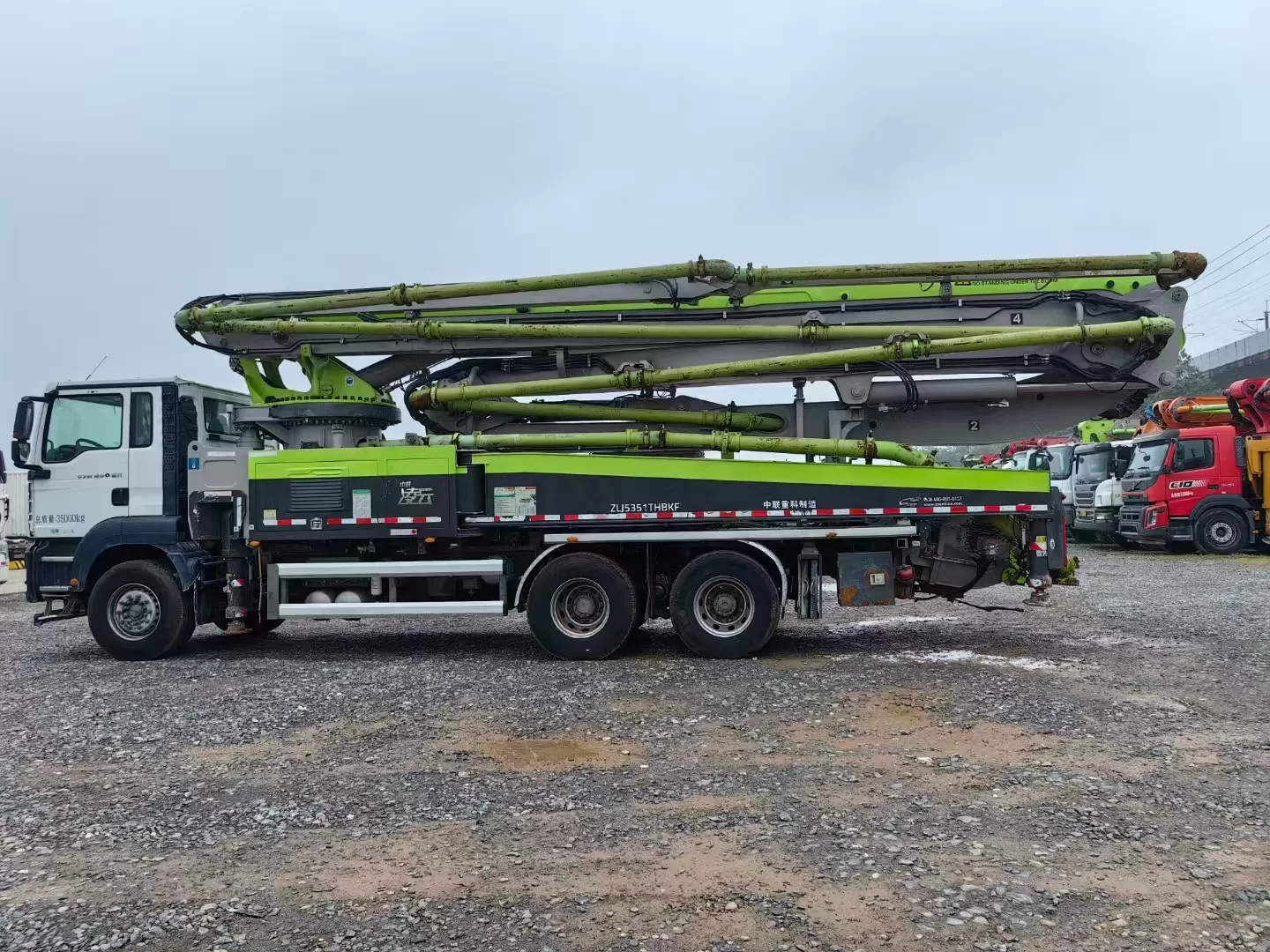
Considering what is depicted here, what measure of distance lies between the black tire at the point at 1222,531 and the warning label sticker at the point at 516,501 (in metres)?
15.5

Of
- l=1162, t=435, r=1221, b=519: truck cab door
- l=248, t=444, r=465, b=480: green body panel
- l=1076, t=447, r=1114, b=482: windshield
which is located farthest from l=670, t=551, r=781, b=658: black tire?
l=1076, t=447, r=1114, b=482: windshield

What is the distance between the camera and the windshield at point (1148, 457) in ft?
64.6

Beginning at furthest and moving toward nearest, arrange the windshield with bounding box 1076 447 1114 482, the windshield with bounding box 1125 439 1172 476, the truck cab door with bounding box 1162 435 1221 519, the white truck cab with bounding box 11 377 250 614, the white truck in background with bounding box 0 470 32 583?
1. the windshield with bounding box 1076 447 1114 482
2. the windshield with bounding box 1125 439 1172 476
3. the truck cab door with bounding box 1162 435 1221 519
4. the white truck in background with bounding box 0 470 32 583
5. the white truck cab with bounding box 11 377 250 614

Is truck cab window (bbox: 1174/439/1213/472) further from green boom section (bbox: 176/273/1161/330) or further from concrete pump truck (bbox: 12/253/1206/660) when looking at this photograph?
green boom section (bbox: 176/273/1161/330)

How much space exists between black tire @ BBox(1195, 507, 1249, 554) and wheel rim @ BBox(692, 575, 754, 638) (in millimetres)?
14161

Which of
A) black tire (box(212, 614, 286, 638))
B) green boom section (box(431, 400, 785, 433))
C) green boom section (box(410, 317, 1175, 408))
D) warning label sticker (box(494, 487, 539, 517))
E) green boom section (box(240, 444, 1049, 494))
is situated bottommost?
black tire (box(212, 614, 286, 638))

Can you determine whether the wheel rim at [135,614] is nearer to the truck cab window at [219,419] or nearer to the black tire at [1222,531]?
the truck cab window at [219,419]

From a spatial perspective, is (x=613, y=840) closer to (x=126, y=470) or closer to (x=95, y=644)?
(x=126, y=470)

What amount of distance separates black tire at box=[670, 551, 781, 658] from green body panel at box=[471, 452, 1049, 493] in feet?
2.49

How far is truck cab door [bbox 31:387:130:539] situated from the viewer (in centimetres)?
970

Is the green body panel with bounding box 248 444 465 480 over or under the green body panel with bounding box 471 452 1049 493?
over

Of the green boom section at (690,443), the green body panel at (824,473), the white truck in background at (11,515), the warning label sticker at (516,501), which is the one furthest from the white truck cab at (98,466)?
the white truck in background at (11,515)

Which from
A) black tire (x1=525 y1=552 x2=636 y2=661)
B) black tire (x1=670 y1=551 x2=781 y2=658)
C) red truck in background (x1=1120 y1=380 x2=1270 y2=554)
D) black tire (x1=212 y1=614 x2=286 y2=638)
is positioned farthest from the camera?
red truck in background (x1=1120 y1=380 x2=1270 y2=554)

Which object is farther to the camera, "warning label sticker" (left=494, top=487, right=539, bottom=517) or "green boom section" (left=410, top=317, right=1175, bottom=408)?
"warning label sticker" (left=494, top=487, right=539, bottom=517)
